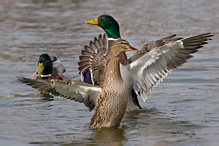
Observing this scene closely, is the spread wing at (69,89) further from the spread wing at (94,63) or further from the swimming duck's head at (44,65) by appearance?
the swimming duck's head at (44,65)

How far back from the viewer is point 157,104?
9625 millimetres

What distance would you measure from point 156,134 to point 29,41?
9117 mm

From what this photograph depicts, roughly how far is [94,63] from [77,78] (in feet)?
8.35

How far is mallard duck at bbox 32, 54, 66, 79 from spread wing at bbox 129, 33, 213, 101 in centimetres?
349

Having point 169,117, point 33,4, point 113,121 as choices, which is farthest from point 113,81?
point 33,4

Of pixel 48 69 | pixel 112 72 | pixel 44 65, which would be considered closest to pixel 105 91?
pixel 112 72

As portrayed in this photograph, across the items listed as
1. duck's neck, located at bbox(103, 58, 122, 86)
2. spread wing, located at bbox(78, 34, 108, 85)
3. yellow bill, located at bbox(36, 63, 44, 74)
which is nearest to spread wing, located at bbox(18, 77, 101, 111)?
duck's neck, located at bbox(103, 58, 122, 86)

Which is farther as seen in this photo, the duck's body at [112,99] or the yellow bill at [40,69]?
the yellow bill at [40,69]

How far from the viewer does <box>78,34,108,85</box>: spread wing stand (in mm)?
9188

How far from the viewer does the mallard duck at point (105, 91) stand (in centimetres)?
755

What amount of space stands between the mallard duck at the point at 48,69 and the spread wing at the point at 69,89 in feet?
13.2

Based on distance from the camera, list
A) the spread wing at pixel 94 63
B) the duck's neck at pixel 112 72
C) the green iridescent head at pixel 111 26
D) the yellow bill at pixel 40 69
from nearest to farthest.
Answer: the duck's neck at pixel 112 72, the spread wing at pixel 94 63, the green iridescent head at pixel 111 26, the yellow bill at pixel 40 69

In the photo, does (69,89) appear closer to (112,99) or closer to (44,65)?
(112,99)


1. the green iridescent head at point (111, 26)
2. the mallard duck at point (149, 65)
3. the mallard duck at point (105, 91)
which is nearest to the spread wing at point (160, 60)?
the mallard duck at point (149, 65)
